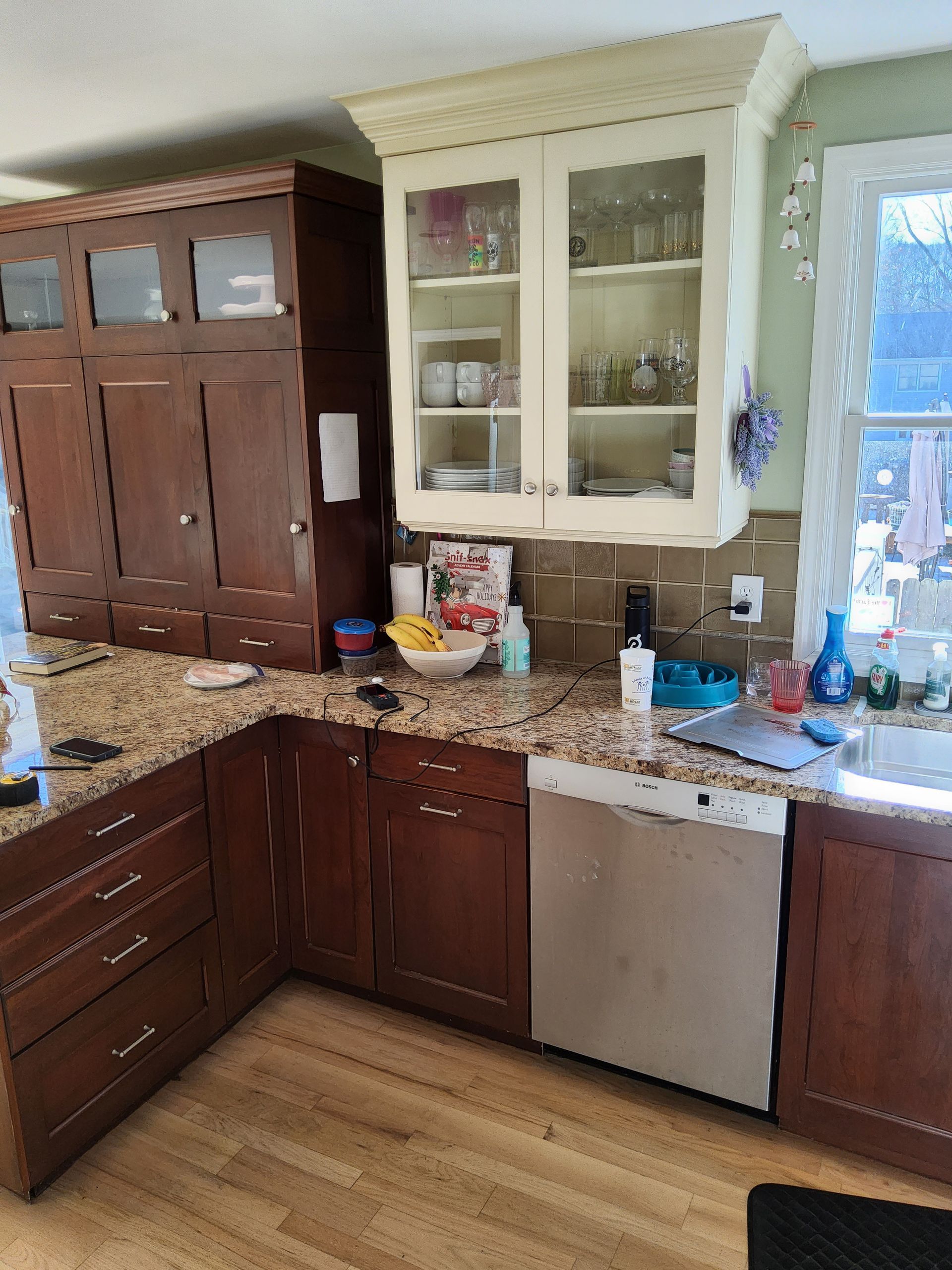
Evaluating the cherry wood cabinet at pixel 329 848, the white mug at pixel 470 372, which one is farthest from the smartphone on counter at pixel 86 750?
the white mug at pixel 470 372

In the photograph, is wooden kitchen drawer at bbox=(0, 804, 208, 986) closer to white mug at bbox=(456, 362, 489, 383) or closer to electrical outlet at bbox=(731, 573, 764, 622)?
white mug at bbox=(456, 362, 489, 383)

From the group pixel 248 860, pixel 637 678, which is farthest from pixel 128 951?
pixel 637 678

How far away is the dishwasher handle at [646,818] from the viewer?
2.00 metres

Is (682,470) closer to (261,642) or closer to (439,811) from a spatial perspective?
(439,811)

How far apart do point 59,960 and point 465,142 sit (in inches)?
80.1

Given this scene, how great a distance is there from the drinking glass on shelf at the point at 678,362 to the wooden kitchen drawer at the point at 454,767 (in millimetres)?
920

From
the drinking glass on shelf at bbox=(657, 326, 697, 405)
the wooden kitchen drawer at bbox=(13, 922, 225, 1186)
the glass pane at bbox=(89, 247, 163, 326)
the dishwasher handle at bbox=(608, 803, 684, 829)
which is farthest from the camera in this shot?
the glass pane at bbox=(89, 247, 163, 326)

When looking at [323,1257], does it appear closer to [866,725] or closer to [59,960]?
[59,960]

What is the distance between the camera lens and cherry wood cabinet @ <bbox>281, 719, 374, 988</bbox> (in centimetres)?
239

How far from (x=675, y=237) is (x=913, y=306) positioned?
0.62 metres

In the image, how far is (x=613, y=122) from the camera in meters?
2.06

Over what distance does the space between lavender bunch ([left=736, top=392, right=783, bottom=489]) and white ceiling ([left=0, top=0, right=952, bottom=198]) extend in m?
0.76

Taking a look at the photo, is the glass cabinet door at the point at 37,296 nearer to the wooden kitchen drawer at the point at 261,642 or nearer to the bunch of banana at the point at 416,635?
the wooden kitchen drawer at the point at 261,642

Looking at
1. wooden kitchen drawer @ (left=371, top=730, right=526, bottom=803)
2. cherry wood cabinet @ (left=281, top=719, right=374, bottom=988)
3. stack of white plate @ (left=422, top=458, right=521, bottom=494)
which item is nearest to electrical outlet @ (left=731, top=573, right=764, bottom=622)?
stack of white plate @ (left=422, top=458, right=521, bottom=494)
